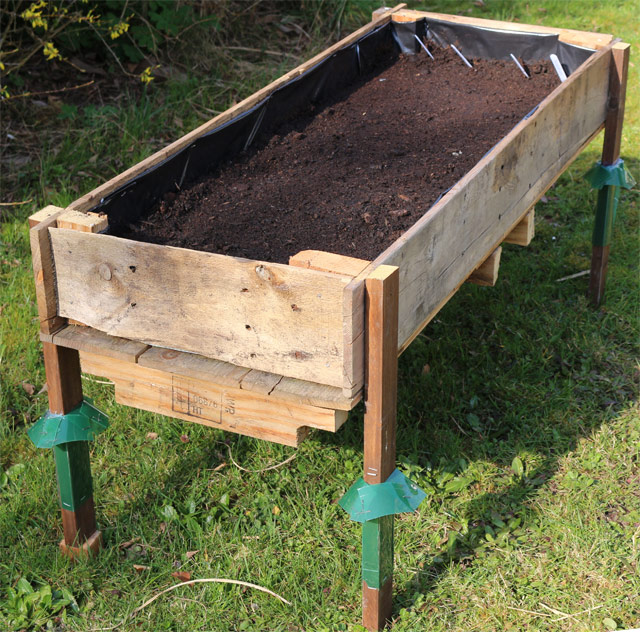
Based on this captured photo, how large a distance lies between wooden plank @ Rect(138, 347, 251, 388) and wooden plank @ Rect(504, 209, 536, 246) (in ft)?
4.60

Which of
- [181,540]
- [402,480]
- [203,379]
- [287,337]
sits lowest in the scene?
[181,540]

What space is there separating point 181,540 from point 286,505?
1.24 feet

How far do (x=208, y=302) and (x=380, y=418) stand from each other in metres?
0.54

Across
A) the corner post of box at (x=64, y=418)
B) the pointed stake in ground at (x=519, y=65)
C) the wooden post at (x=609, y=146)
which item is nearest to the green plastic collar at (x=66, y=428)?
the corner post of box at (x=64, y=418)

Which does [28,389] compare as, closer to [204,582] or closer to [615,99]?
[204,582]

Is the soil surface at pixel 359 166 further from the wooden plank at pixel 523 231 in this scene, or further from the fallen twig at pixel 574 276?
the fallen twig at pixel 574 276

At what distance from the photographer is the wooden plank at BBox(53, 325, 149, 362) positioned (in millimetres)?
2459

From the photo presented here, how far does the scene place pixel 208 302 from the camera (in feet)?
7.49

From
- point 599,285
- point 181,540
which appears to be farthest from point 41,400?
point 599,285

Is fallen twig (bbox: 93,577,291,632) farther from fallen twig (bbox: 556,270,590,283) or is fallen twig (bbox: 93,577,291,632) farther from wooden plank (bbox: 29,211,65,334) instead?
fallen twig (bbox: 556,270,590,283)

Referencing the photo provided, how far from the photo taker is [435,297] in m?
Result: 2.61

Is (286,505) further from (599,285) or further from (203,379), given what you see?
(599,285)

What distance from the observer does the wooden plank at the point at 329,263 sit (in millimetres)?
2191

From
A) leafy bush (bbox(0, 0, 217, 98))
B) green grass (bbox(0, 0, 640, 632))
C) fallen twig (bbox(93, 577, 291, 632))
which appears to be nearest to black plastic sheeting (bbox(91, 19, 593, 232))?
green grass (bbox(0, 0, 640, 632))
